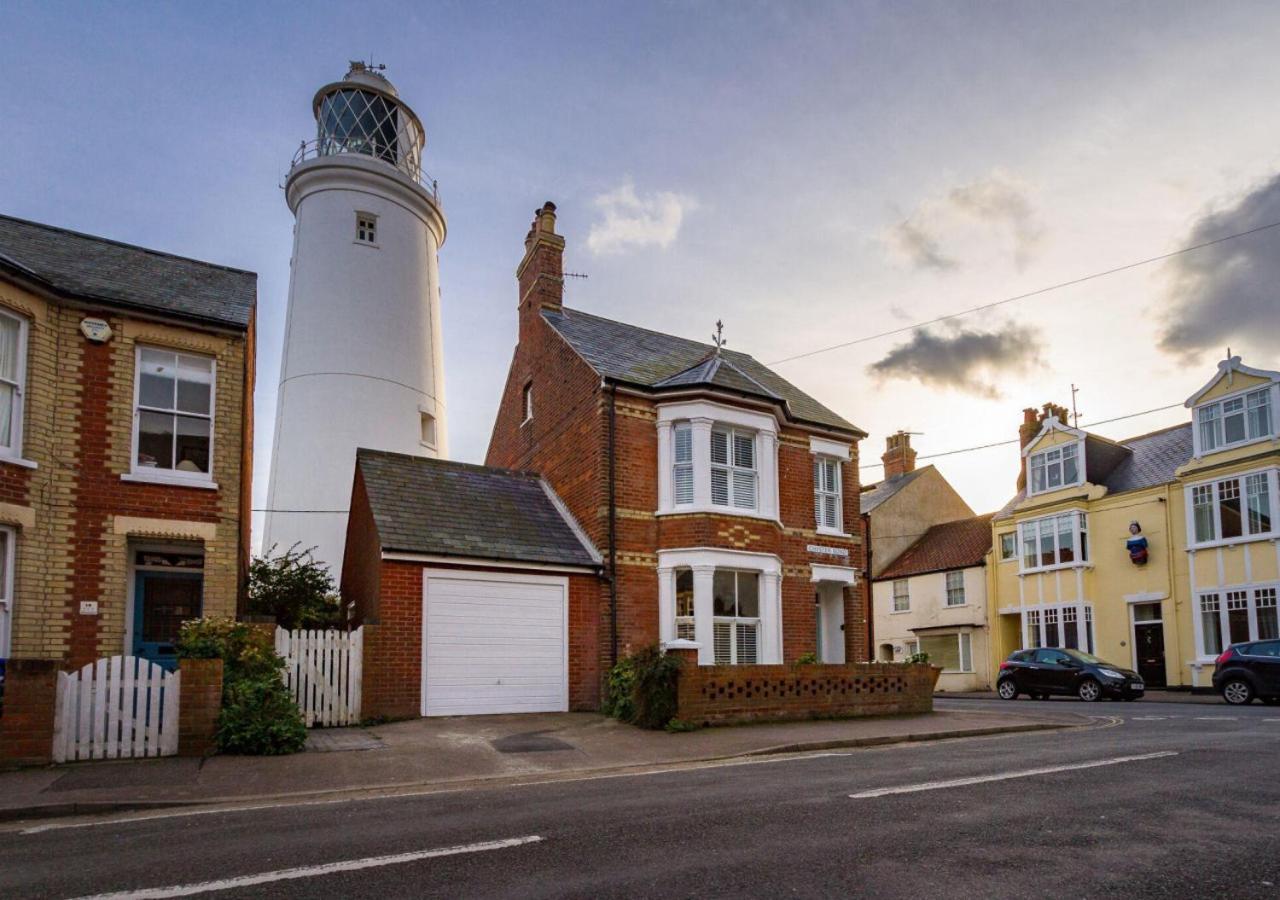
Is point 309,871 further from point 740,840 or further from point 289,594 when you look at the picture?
point 289,594

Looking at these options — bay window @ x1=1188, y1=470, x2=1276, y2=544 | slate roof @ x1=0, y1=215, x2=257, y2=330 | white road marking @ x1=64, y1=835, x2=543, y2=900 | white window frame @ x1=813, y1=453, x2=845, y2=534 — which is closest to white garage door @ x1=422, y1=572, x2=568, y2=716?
slate roof @ x1=0, y1=215, x2=257, y2=330

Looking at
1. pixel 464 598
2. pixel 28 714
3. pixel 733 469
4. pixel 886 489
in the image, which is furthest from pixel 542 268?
pixel 886 489

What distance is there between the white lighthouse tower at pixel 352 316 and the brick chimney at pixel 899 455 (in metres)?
24.9

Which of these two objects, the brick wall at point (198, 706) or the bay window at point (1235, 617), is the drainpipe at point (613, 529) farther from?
the bay window at point (1235, 617)

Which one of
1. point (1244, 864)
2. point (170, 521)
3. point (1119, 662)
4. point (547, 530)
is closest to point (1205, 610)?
point (1119, 662)

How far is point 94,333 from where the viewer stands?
14.2 m

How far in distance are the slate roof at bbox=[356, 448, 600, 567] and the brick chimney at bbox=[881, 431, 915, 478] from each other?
26923 millimetres

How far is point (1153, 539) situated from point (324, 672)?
86.6ft

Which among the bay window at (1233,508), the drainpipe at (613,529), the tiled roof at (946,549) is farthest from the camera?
the tiled roof at (946,549)

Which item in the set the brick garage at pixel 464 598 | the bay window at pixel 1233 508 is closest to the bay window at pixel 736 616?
the brick garage at pixel 464 598

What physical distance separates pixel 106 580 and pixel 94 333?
3810mm

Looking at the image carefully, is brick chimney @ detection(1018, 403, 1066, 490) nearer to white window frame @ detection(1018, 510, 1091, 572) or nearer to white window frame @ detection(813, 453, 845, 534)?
white window frame @ detection(1018, 510, 1091, 572)

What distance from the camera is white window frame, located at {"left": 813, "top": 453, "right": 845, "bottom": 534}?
2169cm

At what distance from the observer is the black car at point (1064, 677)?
2339 cm
